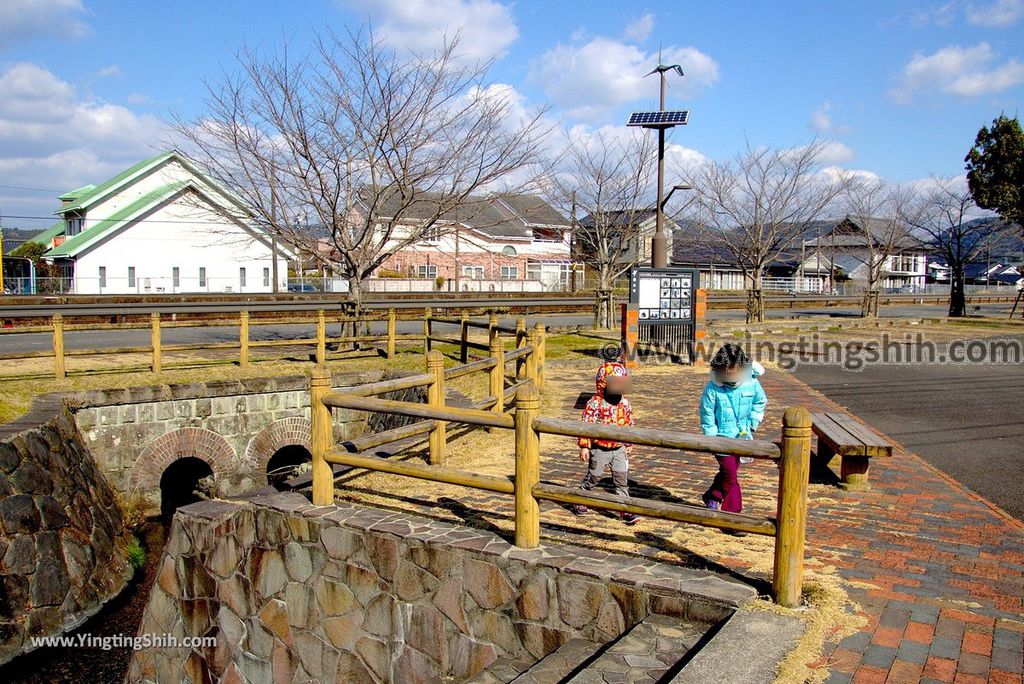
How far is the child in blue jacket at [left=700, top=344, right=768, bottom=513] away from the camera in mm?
5297

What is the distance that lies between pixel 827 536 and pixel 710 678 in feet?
7.62

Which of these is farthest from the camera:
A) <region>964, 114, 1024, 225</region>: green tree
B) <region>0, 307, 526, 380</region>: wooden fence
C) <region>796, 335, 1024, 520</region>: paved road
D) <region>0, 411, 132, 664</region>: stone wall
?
<region>964, 114, 1024, 225</region>: green tree

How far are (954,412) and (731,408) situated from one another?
6.74m

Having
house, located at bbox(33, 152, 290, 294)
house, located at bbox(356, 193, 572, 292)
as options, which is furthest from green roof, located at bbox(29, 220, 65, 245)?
house, located at bbox(356, 193, 572, 292)

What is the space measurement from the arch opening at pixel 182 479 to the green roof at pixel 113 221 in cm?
2754

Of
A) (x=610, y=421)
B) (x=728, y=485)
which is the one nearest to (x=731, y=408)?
(x=728, y=485)

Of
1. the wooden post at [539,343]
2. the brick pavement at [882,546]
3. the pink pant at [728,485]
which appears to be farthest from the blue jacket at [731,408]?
the wooden post at [539,343]

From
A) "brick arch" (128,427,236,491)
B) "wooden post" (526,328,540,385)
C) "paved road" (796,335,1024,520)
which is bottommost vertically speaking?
"brick arch" (128,427,236,491)

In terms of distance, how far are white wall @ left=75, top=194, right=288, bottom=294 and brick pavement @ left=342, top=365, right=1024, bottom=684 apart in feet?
106

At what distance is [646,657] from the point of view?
3764mm

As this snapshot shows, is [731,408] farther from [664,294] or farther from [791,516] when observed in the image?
[664,294]

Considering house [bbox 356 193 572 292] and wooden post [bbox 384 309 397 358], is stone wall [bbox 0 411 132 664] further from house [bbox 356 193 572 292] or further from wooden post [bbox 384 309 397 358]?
house [bbox 356 193 572 292]

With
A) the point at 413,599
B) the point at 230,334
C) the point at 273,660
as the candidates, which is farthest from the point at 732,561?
the point at 230,334

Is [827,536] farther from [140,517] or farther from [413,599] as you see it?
[140,517]
